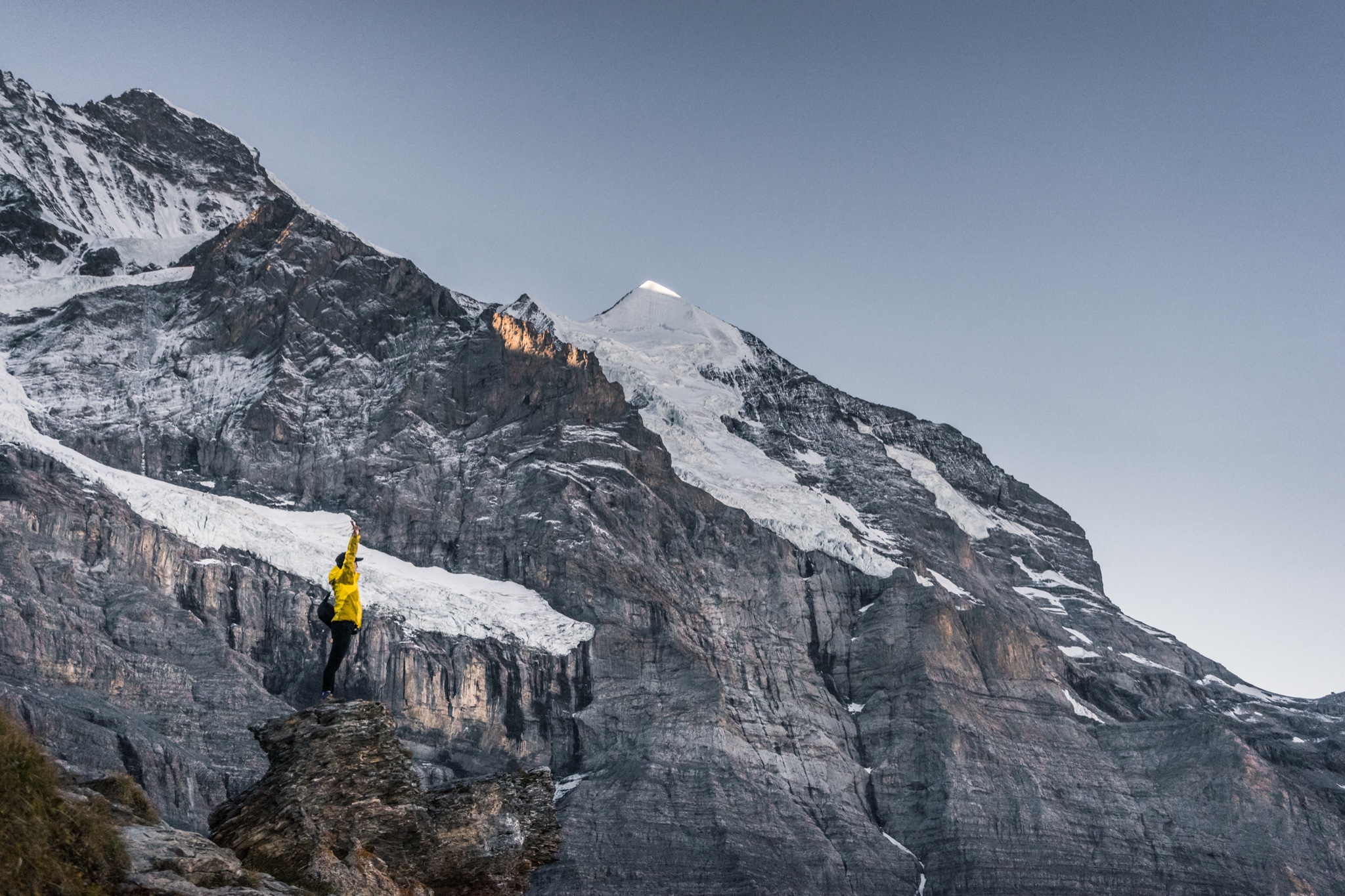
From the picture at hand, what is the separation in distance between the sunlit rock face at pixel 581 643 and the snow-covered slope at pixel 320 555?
1815 mm

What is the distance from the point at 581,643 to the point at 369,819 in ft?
383

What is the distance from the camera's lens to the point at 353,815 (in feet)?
95.5

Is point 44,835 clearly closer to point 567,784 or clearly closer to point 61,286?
point 567,784

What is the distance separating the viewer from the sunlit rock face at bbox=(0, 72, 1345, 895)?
11769 centimetres

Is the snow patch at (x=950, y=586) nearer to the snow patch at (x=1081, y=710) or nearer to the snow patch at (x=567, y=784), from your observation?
the snow patch at (x=1081, y=710)

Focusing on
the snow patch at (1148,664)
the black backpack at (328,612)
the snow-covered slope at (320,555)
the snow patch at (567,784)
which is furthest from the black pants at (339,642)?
the snow patch at (1148,664)

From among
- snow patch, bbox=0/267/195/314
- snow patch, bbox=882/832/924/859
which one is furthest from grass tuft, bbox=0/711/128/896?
snow patch, bbox=0/267/195/314

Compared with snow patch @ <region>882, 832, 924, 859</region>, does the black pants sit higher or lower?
higher

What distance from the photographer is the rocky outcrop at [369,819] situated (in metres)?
27.3

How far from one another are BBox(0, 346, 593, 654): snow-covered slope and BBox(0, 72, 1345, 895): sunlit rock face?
181 cm

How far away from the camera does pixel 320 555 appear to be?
470 feet

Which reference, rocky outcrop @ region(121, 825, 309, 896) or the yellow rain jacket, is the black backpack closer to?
the yellow rain jacket

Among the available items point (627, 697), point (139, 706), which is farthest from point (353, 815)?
point (627, 697)

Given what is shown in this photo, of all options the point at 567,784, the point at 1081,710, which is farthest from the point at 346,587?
the point at 1081,710
